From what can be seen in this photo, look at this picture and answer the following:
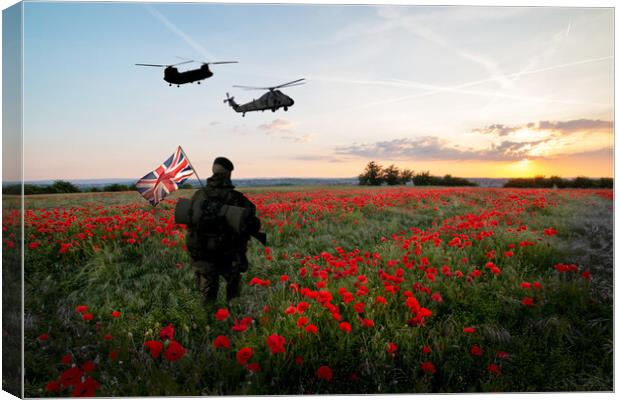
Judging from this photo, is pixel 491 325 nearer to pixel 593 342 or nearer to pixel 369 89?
pixel 593 342

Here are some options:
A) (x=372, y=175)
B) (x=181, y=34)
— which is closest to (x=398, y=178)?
Answer: (x=372, y=175)

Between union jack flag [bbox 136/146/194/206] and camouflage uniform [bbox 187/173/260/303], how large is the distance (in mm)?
277

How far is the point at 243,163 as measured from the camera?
4.14m

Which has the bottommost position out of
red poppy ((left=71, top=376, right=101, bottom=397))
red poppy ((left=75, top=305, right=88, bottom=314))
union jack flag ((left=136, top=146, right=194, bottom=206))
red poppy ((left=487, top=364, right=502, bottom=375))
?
Result: red poppy ((left=71, top=376, right=101, bottom=397))

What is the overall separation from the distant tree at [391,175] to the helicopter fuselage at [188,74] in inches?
85.0

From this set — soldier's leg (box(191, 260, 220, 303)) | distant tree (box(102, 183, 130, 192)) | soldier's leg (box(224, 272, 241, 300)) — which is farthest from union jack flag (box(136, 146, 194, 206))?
soldier's leg (box(224, 272, 241, 300))

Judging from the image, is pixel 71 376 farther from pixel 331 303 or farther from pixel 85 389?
pixel 331 303

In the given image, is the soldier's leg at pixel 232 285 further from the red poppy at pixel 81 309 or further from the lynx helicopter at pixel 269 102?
the lynx helicopter at pixel 269 102

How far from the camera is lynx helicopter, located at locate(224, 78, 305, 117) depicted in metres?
4.12

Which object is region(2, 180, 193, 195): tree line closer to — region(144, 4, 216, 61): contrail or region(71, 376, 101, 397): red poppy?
region(144, 4, 216, 61): contrail

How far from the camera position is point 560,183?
4.39 meters

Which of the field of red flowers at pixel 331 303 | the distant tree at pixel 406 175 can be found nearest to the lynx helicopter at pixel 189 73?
the field of red flowers at pixel 331 303

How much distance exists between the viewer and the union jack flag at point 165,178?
12.5 feet

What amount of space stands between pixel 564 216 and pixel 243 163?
383 cm
